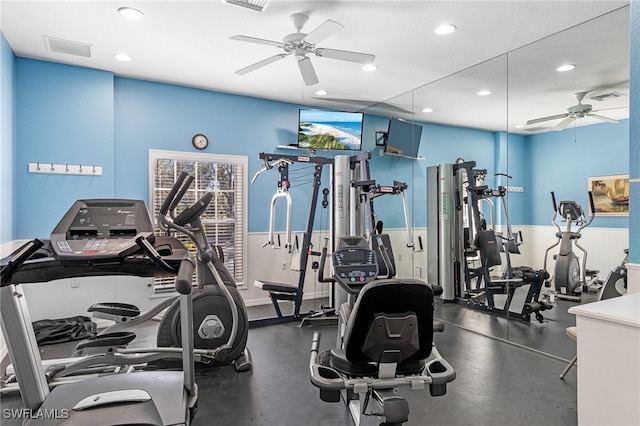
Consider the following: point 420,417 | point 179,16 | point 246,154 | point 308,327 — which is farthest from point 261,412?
point 246,154

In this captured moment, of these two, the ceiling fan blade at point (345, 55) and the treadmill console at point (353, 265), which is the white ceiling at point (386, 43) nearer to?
the ceiling fan blade at point (345, 55)

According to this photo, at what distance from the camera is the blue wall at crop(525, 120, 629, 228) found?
321cm

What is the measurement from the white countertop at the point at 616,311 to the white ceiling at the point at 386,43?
1945 mm

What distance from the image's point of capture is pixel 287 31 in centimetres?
359

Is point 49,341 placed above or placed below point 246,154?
below

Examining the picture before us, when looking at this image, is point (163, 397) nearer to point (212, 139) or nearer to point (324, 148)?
point (212, 139)

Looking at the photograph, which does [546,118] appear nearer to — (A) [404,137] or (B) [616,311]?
(A) [404,137]

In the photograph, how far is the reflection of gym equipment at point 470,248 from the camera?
14.2ft

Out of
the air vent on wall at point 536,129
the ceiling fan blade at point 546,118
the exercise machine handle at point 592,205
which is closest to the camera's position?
the exercise machine handle at point 592,205

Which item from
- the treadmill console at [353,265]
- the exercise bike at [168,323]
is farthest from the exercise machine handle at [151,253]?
the treadmill console at [353,265]

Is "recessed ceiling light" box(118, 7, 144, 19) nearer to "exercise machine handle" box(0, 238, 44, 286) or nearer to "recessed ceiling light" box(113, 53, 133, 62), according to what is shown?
"recessed ceiling light" box(113, 53, 133, 62)

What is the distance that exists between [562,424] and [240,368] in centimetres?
240

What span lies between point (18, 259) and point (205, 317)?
5.31 ft

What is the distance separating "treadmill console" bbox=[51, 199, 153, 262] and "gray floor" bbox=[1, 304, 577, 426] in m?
1.29
